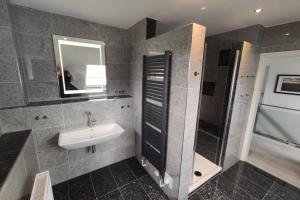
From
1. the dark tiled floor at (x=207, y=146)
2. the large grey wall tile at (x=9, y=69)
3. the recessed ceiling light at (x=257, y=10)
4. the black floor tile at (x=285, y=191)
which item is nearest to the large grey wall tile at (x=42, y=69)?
the large grey wall tile at (x=9, y=69)

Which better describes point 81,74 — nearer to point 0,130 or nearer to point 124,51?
point 124,51

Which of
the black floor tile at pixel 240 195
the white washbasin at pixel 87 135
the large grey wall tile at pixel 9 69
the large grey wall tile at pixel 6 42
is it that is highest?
the large grey wall tile at pixel 6 42

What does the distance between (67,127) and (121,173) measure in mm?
1153

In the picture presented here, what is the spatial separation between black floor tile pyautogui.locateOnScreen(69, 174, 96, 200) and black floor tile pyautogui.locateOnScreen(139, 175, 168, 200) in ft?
2.37

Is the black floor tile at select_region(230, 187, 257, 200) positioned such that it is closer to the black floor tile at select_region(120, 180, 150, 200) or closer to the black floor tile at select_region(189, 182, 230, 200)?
the black floor tile at select_region(189, 182, 230, 200)

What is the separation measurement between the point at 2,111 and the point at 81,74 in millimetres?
966

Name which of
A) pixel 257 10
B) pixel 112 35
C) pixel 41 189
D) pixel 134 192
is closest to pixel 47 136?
pixel 41 189

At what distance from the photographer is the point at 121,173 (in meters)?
2.24

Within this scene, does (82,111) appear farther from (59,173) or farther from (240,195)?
(240,195)

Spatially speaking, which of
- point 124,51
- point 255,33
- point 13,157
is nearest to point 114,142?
point 13,157

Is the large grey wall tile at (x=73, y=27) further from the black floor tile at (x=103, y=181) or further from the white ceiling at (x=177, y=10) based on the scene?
the black floor tile at (x=103, y=181)

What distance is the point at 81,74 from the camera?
6.65ft

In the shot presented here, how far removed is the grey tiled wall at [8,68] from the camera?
4.66 ft

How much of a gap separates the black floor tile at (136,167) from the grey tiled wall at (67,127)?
0.53ft
